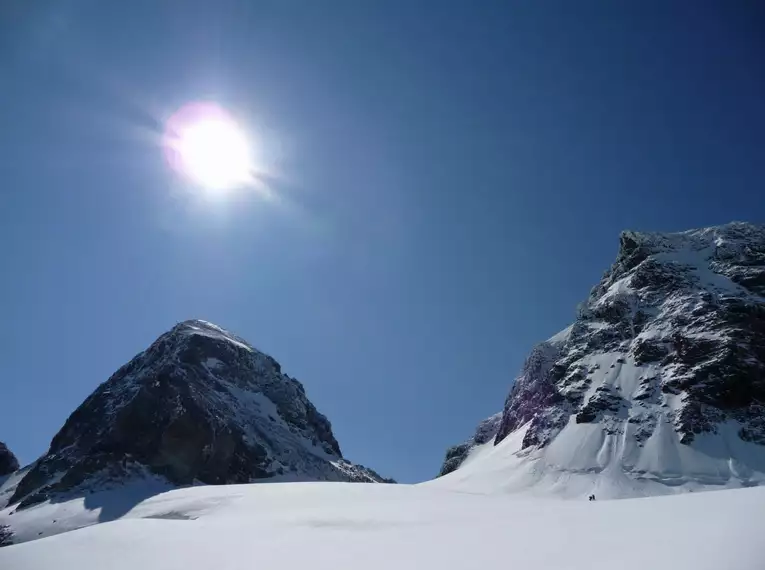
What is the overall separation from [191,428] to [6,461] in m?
56.1

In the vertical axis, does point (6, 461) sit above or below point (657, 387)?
above

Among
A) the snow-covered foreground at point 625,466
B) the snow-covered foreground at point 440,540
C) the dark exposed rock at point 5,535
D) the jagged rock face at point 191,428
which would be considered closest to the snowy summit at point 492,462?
the snow-covered foreground at point 440,540

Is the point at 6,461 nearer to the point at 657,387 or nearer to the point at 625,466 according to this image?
the point at 625,466

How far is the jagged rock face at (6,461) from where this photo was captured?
334 ft

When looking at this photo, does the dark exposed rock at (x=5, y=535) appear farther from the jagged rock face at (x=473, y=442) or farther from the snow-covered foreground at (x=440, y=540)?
the jagged rock face at (x=473, y=442)

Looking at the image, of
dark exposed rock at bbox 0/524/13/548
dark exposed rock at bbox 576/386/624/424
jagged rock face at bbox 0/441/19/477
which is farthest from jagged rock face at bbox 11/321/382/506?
dark exposed rock at bbox 576/386/624/424

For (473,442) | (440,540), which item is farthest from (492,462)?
(440,540)

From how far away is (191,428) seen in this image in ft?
254

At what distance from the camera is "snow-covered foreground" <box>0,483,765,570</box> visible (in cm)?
709

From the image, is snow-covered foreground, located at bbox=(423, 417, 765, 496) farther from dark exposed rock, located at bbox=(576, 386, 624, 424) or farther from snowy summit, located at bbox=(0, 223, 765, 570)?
dark exposed rock, located at bbox=(576, 386, 624, 424)

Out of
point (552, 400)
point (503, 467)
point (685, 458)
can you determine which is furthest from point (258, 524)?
point (552, 400)

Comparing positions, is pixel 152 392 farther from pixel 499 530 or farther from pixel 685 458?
pixel 499 530

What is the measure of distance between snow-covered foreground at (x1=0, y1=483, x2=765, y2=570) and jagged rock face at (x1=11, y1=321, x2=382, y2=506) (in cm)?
6389

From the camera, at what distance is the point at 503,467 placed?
6531cm
